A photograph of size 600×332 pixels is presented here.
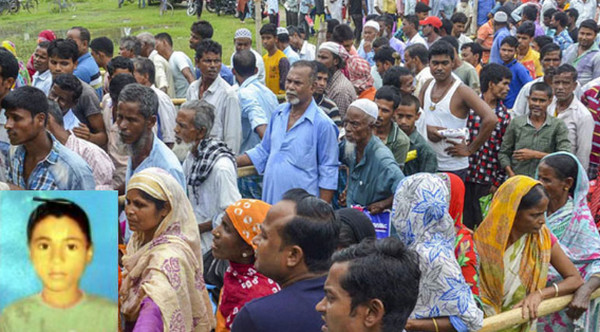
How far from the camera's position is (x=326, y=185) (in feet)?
18.5

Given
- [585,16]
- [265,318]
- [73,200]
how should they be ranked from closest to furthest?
[73,200] → [265,318] → [585,16]

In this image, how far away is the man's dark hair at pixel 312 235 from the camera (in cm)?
330

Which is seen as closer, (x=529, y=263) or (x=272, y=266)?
(x=272, y=266)

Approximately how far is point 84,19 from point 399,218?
25975mm

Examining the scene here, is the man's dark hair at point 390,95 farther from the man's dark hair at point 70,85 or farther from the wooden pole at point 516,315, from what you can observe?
the man's dark hair at point 70,85

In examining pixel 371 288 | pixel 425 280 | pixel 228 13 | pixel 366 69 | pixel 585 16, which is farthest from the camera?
pixel 228 13

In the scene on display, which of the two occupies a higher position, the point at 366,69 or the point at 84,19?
the point at 366,69

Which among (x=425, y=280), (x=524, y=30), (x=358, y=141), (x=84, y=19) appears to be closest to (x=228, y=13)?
(x=84, y=19)

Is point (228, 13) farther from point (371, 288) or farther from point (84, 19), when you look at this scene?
point (371, 288)

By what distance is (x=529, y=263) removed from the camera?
421 cm

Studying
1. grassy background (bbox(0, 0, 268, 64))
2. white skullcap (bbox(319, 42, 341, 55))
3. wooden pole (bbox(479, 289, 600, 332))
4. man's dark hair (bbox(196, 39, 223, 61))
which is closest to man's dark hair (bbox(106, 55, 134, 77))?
man's dark hair (bbox(196, 39, 223, 61))

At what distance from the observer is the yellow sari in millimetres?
4160

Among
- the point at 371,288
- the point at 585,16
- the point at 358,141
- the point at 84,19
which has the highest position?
the point at 371,288

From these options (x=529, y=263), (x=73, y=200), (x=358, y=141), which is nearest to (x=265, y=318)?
(x=73, y=200)
